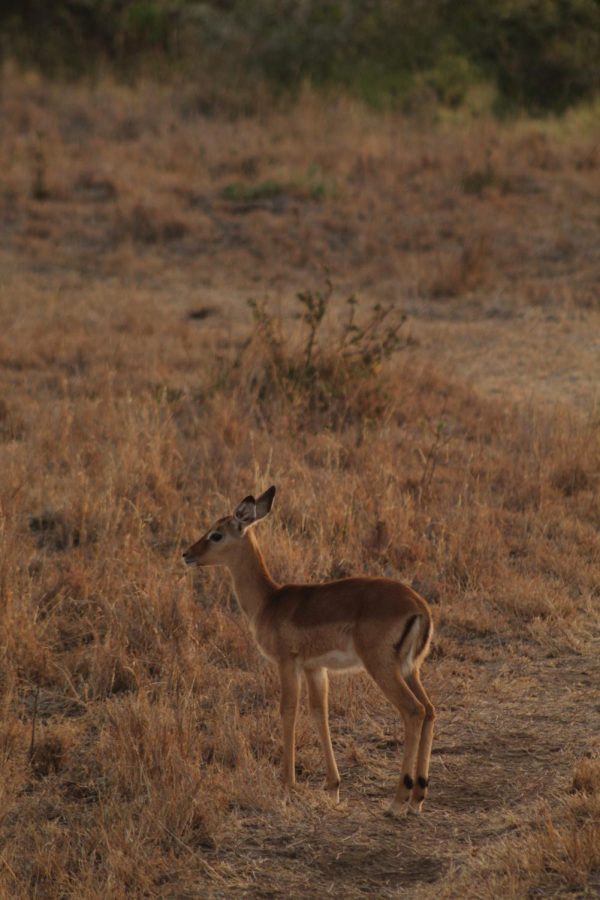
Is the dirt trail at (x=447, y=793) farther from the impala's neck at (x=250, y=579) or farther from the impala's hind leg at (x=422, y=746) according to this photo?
the impala's neck at (x=250, y=579)

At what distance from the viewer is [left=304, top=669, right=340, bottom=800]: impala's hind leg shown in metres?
5.15

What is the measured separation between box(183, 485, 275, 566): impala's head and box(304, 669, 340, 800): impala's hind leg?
0.65 m

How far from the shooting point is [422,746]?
16.2 ft

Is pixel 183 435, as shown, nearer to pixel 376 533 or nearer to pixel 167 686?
pixel 376 533

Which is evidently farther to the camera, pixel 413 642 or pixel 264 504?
pixel 264 504

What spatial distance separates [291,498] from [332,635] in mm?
3012

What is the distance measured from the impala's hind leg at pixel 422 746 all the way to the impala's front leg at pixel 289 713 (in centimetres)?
49

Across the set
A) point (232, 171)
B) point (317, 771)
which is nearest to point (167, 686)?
point (317, 771)

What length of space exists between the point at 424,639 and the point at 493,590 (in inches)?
97.2

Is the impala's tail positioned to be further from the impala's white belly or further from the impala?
the impala's white belly

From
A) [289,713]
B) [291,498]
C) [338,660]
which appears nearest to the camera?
[338,660]

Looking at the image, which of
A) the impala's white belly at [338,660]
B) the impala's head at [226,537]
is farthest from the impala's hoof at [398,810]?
the impala's head at [226,537]

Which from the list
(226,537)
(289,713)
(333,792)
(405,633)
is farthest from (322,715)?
(226,537)

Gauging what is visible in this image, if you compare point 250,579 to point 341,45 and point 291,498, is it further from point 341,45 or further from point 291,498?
point 341,45
